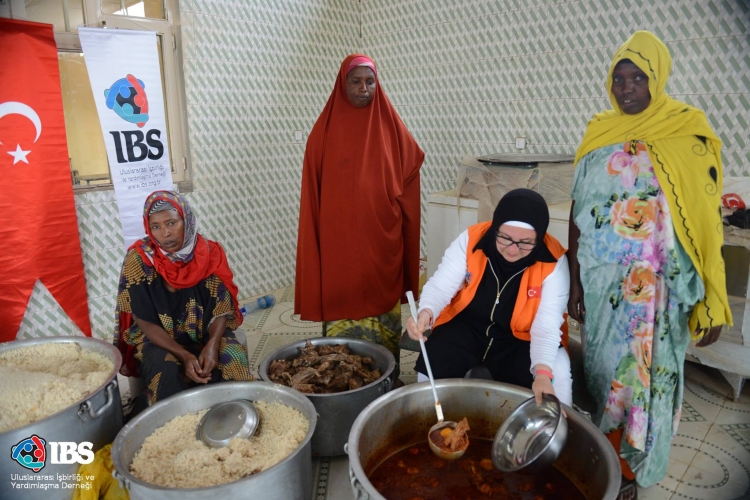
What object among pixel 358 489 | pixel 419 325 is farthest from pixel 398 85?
pixel 358 489

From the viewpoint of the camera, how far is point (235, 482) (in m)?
1.42

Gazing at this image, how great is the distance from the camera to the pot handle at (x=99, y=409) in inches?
66.5

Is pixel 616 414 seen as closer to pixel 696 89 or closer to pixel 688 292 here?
pixel 688 292

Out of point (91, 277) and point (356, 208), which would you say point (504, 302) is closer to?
point (356, 208)

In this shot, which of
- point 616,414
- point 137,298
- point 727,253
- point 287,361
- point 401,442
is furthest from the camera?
point 727,253

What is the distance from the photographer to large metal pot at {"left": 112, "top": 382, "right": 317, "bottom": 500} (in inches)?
55.4

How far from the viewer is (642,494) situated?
1.88 meters

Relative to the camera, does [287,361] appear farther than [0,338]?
No

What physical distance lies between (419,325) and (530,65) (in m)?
2.40

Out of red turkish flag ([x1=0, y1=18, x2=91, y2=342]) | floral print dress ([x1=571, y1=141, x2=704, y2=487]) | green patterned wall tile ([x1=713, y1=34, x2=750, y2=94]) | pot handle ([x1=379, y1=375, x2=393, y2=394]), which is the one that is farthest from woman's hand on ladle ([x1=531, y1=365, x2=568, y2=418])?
red turkish flag ([x1=0, y1=18, x2=91, y2=342])

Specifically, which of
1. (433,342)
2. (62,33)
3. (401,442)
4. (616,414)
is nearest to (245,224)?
(62,33)

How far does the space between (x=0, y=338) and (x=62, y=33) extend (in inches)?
65.7

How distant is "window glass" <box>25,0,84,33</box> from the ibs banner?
0.47 feet

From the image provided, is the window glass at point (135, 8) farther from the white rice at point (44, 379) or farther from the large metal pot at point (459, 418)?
the large metal pot at point (459, 418)
